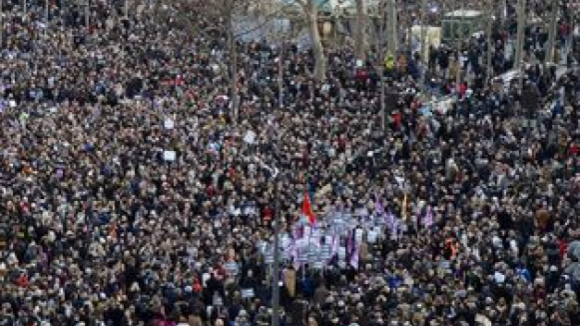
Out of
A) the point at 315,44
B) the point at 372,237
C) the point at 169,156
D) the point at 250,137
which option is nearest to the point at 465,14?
the point at 315,44

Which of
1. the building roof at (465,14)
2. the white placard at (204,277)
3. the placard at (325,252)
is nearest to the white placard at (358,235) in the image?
the placard at (325,252)

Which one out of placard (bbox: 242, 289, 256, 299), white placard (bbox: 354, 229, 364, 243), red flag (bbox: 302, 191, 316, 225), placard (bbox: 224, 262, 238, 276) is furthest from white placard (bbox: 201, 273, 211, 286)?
white placard (bbox: 354, 229, 364, 243)

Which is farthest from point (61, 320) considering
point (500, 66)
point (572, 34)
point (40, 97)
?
point (572, 34)

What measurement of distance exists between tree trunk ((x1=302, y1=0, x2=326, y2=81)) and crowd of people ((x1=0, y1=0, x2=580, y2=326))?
1.72ft

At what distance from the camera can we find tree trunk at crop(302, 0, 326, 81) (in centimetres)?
4616

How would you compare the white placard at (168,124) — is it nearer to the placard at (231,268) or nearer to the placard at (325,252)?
the placard at (325,252)

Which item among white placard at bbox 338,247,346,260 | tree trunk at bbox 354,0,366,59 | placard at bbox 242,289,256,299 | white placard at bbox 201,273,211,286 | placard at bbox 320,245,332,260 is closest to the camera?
placard at bbox 242,289,256,299

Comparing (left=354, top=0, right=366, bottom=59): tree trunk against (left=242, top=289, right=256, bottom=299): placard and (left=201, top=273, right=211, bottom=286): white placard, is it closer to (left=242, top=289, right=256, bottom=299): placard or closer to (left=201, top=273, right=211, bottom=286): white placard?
(left=201, top=273, right=211, bottom=286): white placard

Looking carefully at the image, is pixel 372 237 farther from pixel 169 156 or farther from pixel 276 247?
pixel 169 156

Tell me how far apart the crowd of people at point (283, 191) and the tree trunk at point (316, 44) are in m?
0.53

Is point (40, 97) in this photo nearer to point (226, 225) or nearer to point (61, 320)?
point (226, 225)

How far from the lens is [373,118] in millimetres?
40000

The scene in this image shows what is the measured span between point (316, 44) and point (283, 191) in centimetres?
1416

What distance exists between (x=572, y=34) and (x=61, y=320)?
25399 millimetres
